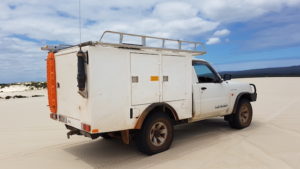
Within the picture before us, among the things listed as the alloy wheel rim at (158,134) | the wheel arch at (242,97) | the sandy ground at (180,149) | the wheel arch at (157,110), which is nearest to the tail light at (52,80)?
the sandy ground at (180,149)

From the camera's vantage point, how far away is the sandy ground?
4.48 meters

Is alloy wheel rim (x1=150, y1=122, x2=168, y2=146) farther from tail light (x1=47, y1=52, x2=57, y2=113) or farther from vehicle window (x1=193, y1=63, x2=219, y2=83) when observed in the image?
tail light (x1=47, y1=52, x2=57, y2=113)

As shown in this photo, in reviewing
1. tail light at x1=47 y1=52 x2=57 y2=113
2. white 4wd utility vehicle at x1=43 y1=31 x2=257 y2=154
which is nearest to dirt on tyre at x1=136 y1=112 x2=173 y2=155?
white 4wd utility vehicle at x1=43 y1=31 x2=257 y2=154

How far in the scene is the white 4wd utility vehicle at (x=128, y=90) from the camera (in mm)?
4160

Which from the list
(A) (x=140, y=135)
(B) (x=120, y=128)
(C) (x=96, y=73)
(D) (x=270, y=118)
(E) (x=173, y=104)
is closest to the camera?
(C) (x=96, y=73)

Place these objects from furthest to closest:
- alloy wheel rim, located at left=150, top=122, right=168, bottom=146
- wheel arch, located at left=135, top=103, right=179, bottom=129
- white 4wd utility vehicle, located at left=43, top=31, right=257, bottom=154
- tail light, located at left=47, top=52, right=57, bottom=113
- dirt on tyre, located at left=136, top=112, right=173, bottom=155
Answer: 1. tail light, located at left=47, top=52, right=57, bottom=113
2. alloy wheel rim, located at left=150, top=122, right=168, bottom=146
3. dirt on tyre, located at left=136, top=112, right=173, bottom=155
4. wheel arch, located at left=135, top=103, right=179, bottom=129
5. white 4wd utility vehicle, located at left=43, top=31, right=257, bottom=154

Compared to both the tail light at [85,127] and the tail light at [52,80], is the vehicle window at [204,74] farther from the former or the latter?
the tail light at [52,80]

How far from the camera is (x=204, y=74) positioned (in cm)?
632

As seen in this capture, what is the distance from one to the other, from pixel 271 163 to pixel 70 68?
13.6 feet

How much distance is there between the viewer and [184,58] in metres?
5.54

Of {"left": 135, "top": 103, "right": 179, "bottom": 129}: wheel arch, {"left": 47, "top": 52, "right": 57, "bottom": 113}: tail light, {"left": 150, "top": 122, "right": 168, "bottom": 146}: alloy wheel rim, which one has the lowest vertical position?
{"left": 150, "top": 122, "right": 168, "bottom": 146}: alloy wheel rim

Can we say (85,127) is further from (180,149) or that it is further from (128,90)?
(180,149)

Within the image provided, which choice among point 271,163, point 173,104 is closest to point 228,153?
point 271,163

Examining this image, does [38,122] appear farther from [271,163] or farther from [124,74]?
[271,163]
